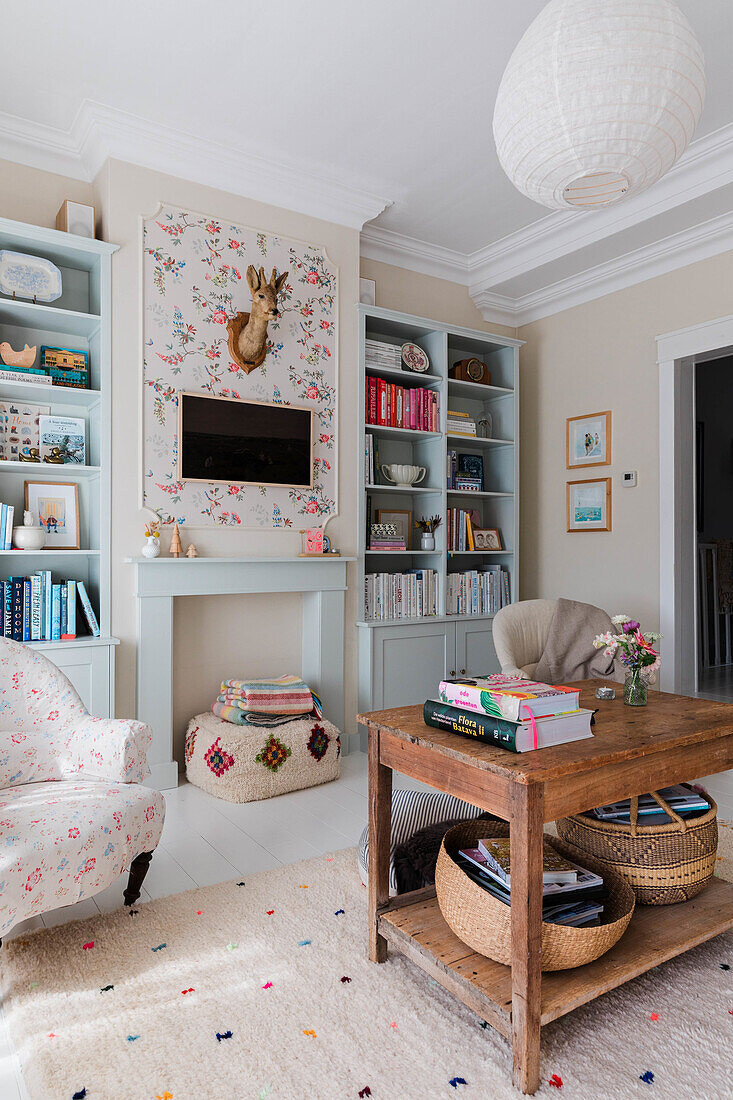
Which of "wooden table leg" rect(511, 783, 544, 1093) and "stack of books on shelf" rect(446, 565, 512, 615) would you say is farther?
"stack of books on shelf" rect(446, 565, 512, 615)

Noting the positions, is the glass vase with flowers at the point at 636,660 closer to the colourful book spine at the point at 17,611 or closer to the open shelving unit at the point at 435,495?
the open shelving unit at the point at 435,495

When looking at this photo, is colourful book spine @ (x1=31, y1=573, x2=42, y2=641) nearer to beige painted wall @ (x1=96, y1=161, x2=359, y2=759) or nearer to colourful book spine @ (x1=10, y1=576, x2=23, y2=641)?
colourful book spine @ (x1=10, y1=576, x2=23, y2=641)

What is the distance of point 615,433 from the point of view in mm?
4406

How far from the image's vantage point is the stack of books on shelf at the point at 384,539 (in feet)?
13.5

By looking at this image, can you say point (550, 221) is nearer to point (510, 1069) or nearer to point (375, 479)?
point (375, 479)

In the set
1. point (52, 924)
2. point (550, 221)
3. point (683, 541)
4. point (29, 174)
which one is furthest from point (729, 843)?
point (29, 174)

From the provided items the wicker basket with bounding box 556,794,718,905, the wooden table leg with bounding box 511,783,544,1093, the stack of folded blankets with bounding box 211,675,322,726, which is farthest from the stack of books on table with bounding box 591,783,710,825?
the stack of folded blankets with bounding box 211,675,322,726

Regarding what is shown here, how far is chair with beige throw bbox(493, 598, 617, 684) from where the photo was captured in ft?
11.4

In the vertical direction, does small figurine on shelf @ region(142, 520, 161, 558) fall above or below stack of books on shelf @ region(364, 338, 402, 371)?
below

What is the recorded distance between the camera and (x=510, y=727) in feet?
5.10

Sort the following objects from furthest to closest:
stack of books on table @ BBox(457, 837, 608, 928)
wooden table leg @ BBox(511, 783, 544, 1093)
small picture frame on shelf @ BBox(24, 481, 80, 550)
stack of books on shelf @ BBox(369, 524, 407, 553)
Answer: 1. stack of books on shelf @ BBox(369, 524, 407, 553)
2. small picture frame on shelf @ BBox(24, 481, 80, 550)
3. stack of books on table @ BBox(457, 837, 608, 928)
4. wooden table leg @ BBox(511, 783, 544, 1093)

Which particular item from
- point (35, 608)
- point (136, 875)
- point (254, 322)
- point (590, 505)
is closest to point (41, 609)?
point (35, 608)

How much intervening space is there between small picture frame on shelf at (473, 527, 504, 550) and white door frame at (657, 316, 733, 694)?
103cm

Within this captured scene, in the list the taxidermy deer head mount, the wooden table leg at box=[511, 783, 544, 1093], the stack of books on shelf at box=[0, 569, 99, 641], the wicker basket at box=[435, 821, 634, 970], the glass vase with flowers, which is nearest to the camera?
the wooden table leg at box=[511, 783, 544, 1093]
